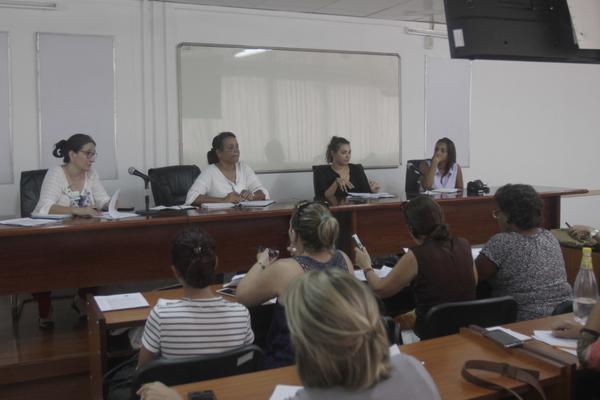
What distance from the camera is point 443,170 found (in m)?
5.56

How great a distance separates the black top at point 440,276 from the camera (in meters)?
2.48

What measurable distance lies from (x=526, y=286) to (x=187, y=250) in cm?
145

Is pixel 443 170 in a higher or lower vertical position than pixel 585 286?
higher

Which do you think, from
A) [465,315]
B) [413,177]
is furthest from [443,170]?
[465,315]

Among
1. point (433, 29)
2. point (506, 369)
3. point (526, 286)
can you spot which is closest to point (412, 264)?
point (526, 286)

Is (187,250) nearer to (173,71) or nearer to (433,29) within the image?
(173,71)

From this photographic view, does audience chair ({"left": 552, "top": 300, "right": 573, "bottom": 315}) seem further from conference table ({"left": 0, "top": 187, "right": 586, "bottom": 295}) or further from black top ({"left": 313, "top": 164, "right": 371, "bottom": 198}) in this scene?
black top ({"left": 313, "top": 164, "right": 371, "bottom": 198})

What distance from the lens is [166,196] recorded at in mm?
4809

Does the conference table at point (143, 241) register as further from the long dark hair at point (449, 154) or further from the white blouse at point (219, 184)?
the long dark hair at point (449, 154)

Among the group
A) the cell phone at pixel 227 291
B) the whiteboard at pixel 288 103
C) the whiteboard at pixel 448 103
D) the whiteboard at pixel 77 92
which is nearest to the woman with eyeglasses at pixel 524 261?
the cell phone at pixel 227 291

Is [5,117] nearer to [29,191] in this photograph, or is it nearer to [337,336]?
[29,191]

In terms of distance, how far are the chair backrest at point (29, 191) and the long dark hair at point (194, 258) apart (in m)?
2.83

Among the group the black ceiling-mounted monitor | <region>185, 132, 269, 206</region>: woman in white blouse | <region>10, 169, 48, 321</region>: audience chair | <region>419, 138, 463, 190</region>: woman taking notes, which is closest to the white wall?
<region>10, 169, 48, 321</region>: audience chair

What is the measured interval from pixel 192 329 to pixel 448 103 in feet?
18.2
